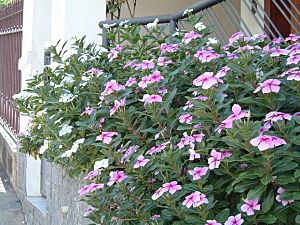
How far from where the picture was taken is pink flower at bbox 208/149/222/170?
7.60 ft

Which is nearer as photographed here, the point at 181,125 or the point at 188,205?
the point at 188,205

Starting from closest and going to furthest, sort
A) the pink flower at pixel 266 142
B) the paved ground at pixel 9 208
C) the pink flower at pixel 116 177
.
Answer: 1. the pink flower at pixel 266 142
2. the pink flower at pixel 116 177
3. the paved ground at pixel 9 208

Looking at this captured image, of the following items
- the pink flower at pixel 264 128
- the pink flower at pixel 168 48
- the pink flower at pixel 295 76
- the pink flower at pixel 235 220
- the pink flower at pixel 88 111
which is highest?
the pink flower at pixel 168 48

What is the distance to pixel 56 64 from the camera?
4.45m

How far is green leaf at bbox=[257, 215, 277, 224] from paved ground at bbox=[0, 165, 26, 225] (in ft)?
15.3

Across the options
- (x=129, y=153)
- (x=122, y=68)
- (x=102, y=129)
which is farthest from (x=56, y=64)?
(x=129, y=153)

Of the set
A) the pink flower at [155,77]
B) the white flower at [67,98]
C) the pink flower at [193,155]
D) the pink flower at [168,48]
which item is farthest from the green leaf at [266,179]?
the white flower at [67,98]

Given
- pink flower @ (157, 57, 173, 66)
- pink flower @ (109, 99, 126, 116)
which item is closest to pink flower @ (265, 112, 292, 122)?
pink flower @ (109, 99, 126, 116)

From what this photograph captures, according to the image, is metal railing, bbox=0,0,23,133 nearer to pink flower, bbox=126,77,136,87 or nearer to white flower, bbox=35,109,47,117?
white flower, bbox=35,109,47,117

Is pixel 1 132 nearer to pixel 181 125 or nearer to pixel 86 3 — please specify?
pixel 86 3

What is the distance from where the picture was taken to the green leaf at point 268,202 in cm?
217

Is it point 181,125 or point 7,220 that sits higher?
point 181,125

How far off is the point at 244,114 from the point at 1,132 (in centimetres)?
788

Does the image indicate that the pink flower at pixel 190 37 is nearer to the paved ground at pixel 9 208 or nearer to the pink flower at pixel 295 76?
the pink flower at pixel 295 76
